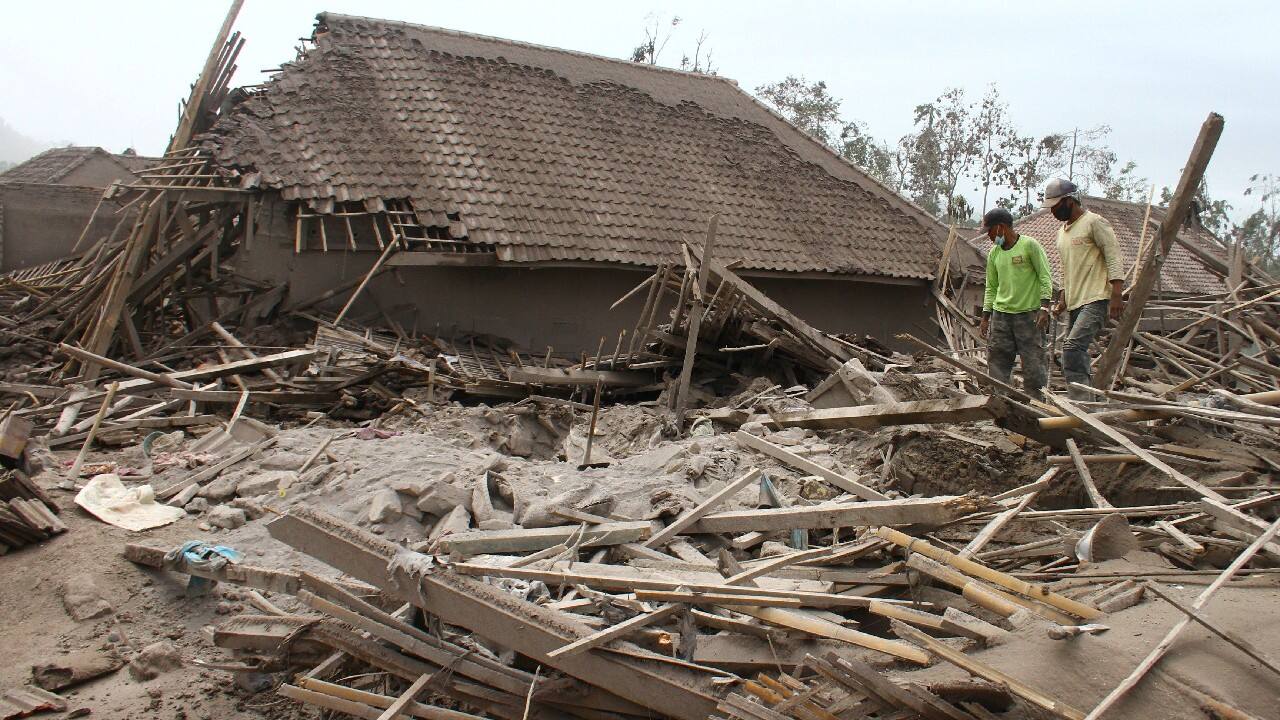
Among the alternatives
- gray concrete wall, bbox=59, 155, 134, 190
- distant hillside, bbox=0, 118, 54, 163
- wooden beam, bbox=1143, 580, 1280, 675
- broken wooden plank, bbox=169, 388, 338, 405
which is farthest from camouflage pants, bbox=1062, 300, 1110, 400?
distant hillside, bbox=0, 118, 54, 163

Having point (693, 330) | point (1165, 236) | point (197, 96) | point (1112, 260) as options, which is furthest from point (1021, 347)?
point (197, 96)

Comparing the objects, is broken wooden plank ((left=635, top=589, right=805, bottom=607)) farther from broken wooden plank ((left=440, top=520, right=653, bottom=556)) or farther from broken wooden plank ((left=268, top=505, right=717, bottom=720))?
broken wooden plank ((left=440, top=520, right=653, bottom=556))

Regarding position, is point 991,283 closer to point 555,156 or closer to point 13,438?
point 13,438

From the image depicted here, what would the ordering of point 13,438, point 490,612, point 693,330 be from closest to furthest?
point 490,612, point 13,438, point 693,330

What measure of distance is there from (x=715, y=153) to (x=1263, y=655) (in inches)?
583

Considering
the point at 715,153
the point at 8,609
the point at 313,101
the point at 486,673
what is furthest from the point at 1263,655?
the point at 715,153

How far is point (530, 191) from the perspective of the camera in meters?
13.6

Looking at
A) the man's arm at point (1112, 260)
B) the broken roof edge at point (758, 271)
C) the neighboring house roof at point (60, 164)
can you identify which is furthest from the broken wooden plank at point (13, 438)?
the neighboring house roof at point (60, 164)

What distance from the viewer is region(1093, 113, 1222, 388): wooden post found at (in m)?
4.84

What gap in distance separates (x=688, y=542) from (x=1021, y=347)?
12.1 ft

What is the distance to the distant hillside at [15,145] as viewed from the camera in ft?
518

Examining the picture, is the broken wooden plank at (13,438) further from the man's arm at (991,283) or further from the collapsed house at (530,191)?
the man's arm at (991,283)

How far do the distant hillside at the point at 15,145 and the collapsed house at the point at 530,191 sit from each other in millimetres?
170729

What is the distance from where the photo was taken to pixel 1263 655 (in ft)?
9.05
